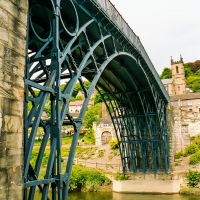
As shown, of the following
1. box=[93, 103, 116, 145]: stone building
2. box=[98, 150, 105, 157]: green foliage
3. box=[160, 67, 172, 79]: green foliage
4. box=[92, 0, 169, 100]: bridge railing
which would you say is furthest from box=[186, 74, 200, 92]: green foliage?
box=[92, 0, 169, 100]: bridge railing

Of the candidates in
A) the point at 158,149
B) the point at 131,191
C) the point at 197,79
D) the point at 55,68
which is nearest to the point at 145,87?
the point at 158,149

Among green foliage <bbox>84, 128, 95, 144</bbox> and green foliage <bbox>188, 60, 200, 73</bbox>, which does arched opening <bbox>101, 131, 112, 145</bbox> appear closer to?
green foliage <bbox>84, 128, 95, 144</bbox>

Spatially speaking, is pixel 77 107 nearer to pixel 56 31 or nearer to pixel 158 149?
pixel 158 149

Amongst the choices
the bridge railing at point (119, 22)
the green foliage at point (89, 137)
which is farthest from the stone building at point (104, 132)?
the bridge railing at point (119, 22)

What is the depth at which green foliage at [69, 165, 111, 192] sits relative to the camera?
81.8 ft

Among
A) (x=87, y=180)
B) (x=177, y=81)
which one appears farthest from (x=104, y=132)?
(x=177, y=81)

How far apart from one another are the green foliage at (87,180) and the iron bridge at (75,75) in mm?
2552

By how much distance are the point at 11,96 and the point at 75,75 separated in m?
3.71

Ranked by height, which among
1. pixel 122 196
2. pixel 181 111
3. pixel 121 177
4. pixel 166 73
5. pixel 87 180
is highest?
pixel 166 73

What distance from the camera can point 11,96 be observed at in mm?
4387

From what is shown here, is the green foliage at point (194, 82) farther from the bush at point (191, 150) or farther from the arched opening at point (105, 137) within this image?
the bush at point (191, 150)

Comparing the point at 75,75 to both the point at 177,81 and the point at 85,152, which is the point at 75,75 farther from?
the point at 177,81

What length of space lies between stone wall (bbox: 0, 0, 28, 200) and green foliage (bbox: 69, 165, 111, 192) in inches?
845

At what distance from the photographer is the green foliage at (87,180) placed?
81.8ft
